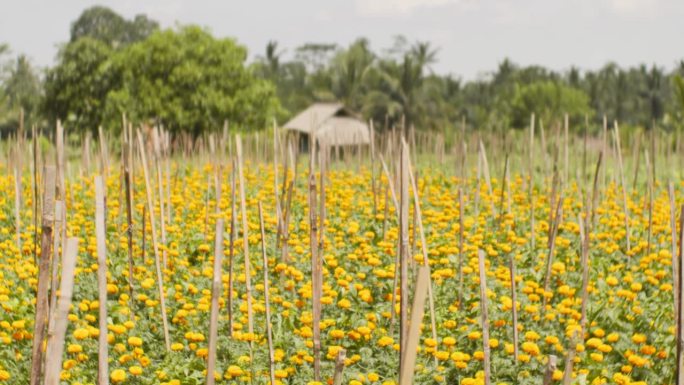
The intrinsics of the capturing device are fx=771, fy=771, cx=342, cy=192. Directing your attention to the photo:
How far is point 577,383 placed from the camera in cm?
345

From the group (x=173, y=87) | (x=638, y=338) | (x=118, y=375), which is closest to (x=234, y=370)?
(x=118, y=375)

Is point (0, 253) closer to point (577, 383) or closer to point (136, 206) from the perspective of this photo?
point (136, 206)

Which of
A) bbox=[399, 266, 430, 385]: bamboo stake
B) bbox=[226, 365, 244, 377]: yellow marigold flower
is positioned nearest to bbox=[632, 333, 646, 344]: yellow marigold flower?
bbox=[226, 365, 244, 377]: yellow marigold flower

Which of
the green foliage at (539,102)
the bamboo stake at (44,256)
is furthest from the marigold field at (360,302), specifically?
the green foliage at (539,102)

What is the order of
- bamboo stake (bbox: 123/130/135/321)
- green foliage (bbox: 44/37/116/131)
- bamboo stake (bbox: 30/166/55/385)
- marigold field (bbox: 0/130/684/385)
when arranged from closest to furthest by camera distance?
bamboo stake (bbox: 30/166/55/385)
marigold field (bbox: 0/130/684/385)
bamboo stake (bbox: 123/130/135/321)
green foliage (bbox: 44/37/116/131)

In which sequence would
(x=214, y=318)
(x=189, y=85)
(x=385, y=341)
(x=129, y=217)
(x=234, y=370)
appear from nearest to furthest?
(x=214, y=318)
(x=234, y=370)
(x=385, y=341)
(x=129, y=217)
(x=189, y=85)

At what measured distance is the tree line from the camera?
65.8 feet

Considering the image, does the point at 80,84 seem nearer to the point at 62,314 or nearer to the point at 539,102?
the point at 539,102

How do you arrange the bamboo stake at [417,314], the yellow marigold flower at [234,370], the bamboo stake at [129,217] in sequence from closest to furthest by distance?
the bamboo stake at [417,314]
the yellow marigold flower at [234,370]
the bamboo stake at [129,217]

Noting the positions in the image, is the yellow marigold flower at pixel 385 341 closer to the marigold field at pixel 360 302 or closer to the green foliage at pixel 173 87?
the marigold field at pixel 360 302

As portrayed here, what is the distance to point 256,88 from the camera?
68.6 feet

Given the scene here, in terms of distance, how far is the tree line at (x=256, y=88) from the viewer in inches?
789

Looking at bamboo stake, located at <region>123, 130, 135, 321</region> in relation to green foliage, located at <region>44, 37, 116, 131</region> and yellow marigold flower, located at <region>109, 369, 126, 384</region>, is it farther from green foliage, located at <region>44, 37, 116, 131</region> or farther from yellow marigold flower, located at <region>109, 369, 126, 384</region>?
green foliage, located at <region>44, 37, 116, 131</region>

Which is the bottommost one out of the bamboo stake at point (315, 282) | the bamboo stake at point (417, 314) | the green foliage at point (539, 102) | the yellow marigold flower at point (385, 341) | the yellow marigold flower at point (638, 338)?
the yellow marigold flower at point (638, 338)
